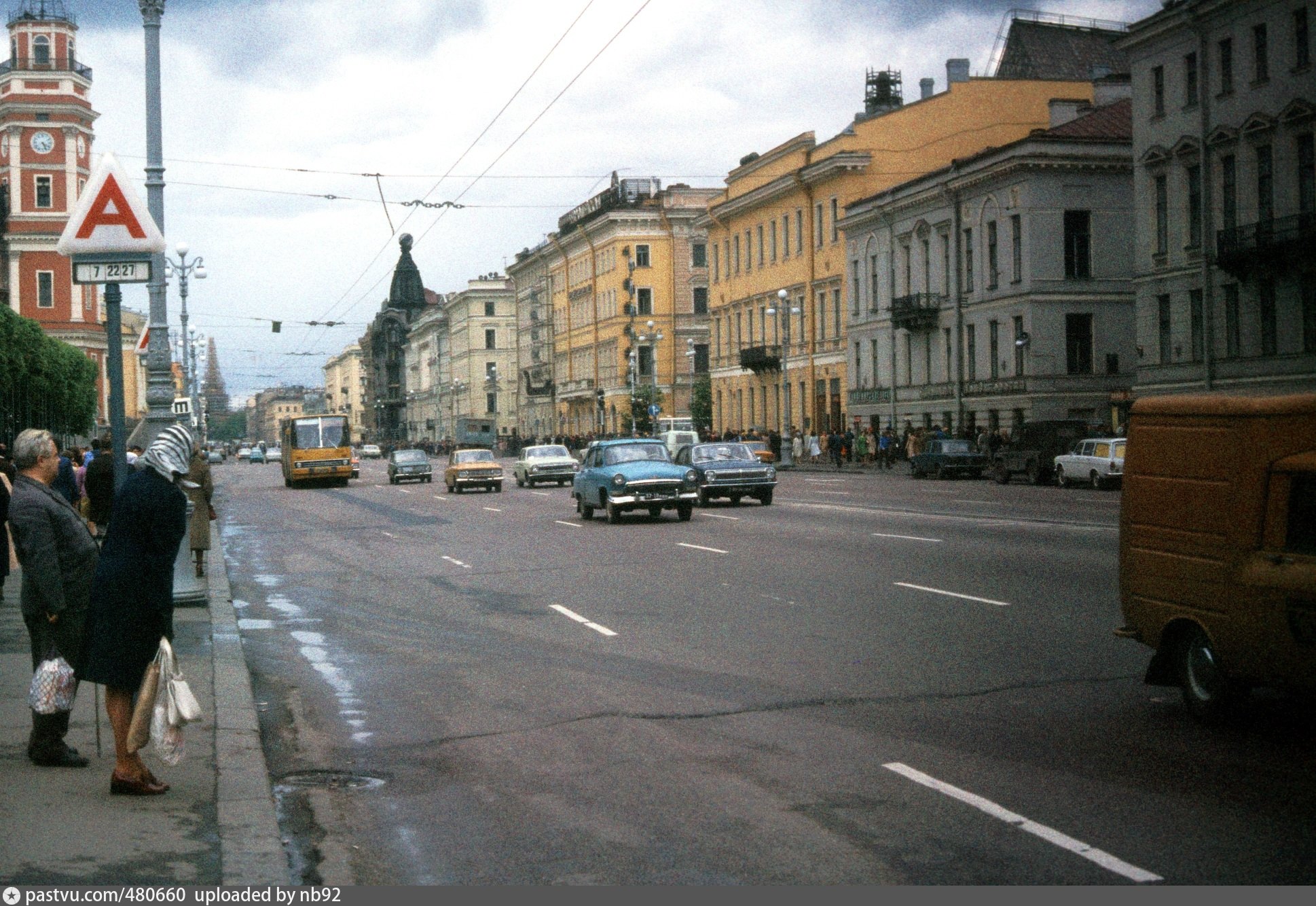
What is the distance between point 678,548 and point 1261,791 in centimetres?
1575

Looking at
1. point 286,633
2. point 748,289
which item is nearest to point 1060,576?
point 286,633

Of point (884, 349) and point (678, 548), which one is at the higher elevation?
point (884, 349)

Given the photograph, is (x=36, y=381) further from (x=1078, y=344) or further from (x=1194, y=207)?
(x=1194, y=207)

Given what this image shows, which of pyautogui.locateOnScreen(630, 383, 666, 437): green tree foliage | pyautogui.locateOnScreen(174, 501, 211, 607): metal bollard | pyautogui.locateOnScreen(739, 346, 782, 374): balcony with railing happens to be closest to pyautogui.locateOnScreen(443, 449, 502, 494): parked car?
pyautogui.locateOnScreen(739, 346, 782, 374): balcony with railing

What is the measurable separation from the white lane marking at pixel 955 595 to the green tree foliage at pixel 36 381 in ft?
107

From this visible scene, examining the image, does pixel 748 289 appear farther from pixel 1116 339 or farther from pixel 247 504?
pixel 247 504

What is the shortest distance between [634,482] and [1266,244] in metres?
23.0

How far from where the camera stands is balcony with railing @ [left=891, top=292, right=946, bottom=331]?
63125mm

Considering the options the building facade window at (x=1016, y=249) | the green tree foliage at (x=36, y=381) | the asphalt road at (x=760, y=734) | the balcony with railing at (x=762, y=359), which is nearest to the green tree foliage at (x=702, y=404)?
the balcony with railing at (x=762, y=359)

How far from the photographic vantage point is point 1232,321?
45.7 m

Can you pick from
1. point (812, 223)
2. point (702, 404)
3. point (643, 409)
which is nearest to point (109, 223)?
point (812, 223)

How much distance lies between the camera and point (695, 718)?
9430mm

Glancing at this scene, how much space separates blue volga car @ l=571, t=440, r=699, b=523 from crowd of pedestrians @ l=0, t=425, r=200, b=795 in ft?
68.5

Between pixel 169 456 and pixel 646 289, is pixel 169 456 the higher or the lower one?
the lower one
